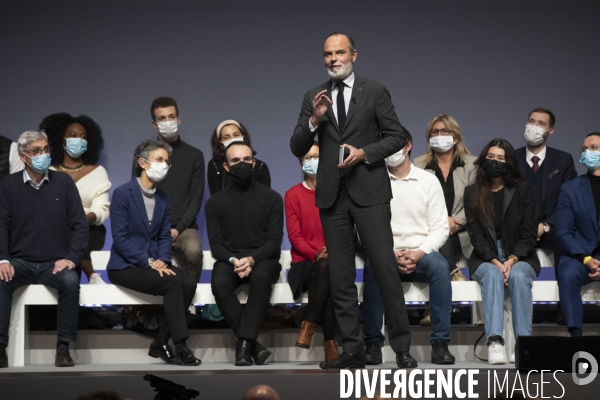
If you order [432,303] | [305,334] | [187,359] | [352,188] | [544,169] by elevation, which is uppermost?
[544,169]

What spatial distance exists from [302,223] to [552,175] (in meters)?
1.74

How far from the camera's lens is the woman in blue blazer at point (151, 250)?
16.4 ft

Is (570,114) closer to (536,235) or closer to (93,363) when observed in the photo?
(536,235)

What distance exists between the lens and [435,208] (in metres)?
5.27

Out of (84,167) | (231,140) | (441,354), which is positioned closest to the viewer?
(441,354)

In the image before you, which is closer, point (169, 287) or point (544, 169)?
point (169, 287)

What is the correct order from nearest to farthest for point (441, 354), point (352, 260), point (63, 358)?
point (352, 260) < point (441, 354) < point (63, 358)

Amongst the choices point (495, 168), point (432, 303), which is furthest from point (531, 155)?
point (432, 303)

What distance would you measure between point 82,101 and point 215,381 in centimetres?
331

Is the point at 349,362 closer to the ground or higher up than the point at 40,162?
closer to the ground

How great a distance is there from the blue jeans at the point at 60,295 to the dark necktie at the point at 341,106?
1821 millimetres

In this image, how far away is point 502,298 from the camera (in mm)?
4961

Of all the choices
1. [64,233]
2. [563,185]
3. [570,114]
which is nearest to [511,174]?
[563,185]

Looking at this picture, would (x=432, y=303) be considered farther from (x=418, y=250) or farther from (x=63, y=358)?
(x=63, y=358)
